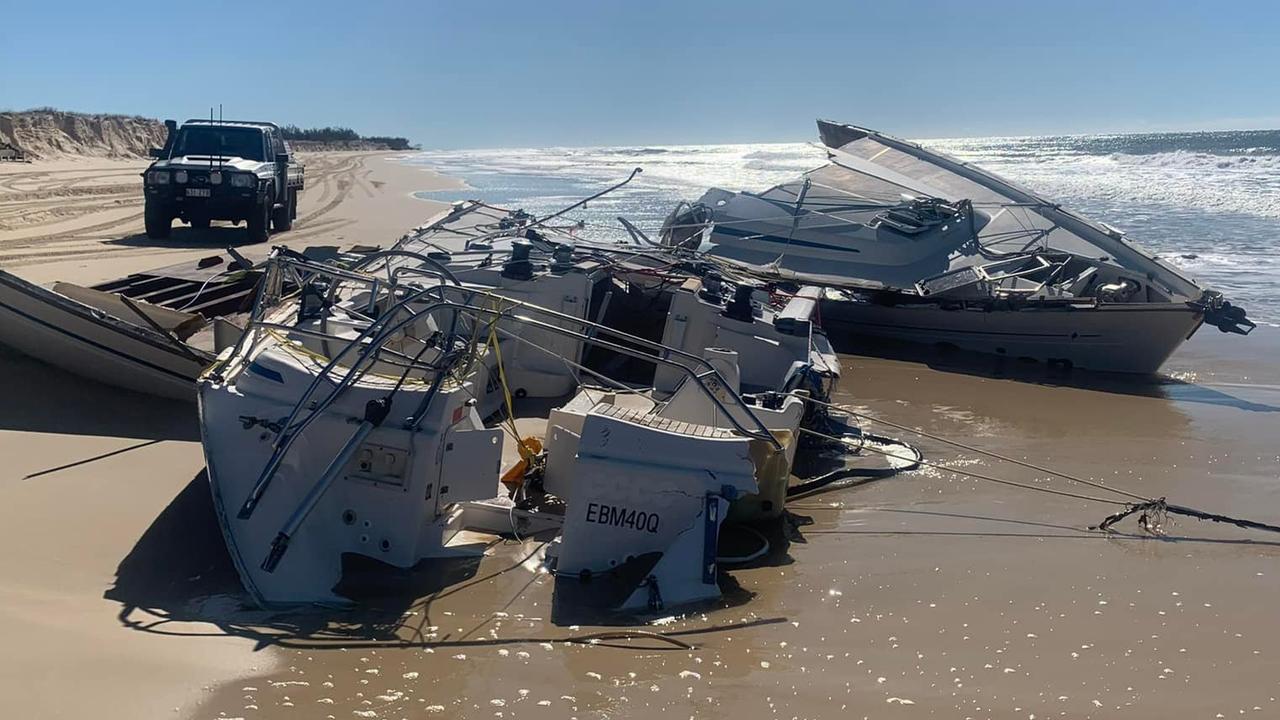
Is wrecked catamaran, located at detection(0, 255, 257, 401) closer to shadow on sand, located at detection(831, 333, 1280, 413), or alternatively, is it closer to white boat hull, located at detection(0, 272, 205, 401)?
white boat hull, located at detection(0, 272, 205, 401)

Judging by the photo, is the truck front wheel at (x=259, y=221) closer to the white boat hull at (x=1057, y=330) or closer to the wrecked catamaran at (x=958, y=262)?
the wrecked catamaran at (x=958, y=262)

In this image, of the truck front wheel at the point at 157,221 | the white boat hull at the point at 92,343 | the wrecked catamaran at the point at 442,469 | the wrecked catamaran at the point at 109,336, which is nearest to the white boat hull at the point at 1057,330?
the wrecked catamaran at the point at 442,469

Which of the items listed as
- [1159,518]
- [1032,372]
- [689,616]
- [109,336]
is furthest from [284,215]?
[1159,518]

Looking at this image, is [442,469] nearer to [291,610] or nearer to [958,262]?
[291,610]

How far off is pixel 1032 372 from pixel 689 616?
8.81 metres

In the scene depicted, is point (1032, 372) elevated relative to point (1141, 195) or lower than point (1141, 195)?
lower

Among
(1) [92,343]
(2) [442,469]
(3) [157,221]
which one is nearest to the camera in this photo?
(2) [442,469]

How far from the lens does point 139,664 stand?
174 inches

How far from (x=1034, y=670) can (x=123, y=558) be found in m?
4.60

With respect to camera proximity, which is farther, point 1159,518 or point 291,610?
point 1159,518

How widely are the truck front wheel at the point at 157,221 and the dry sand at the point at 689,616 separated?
9901mm

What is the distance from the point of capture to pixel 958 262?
1467 cm

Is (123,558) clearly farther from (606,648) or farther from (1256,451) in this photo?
(1256,451)

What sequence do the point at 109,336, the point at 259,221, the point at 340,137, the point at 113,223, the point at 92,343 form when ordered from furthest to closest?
the point at 340,137, the point at 113,223, the point at 259,221, the point at 92,343, the point at 109,336
